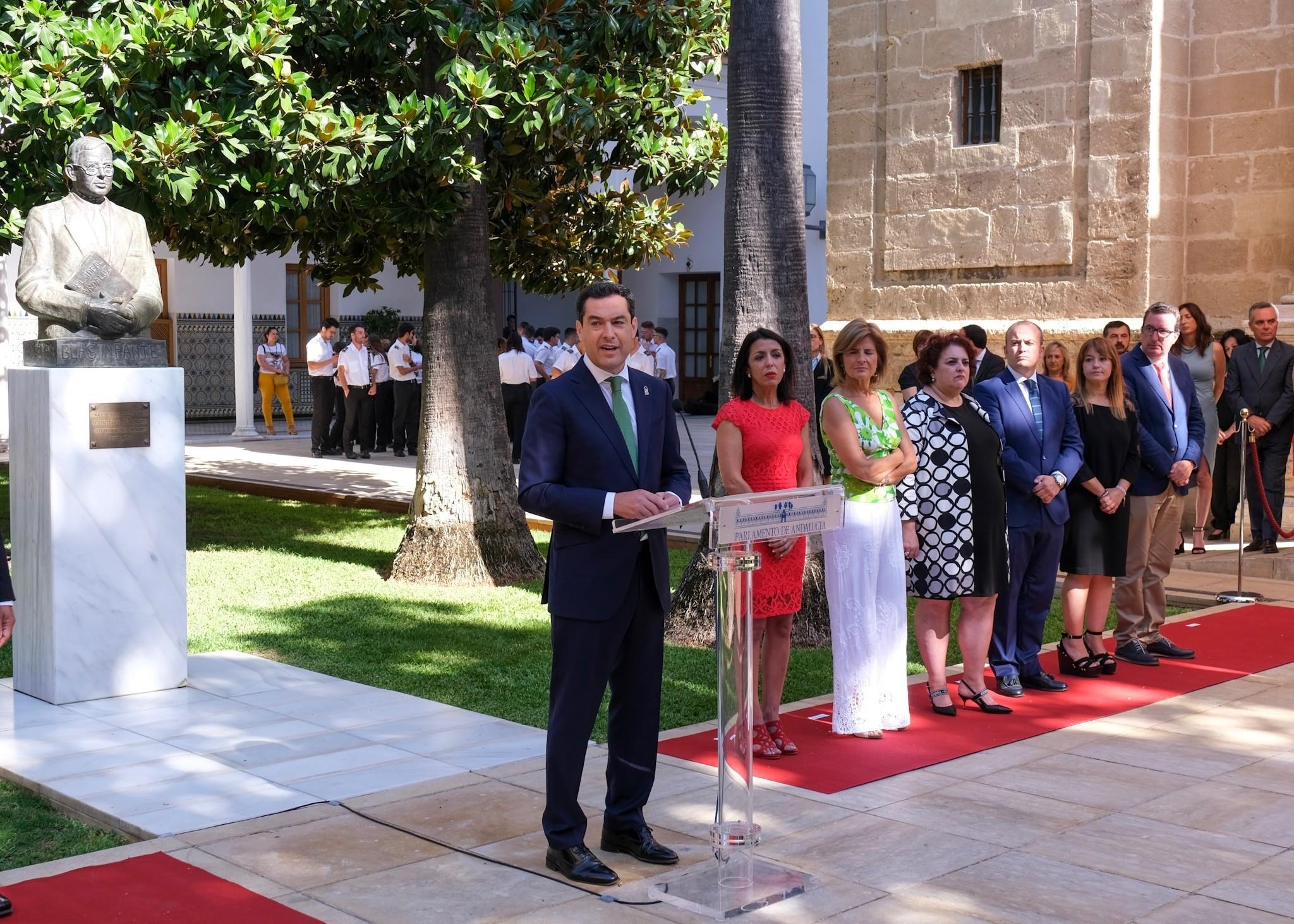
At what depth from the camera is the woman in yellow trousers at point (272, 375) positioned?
2411 centimetres

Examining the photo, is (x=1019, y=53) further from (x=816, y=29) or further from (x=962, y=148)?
(x=816, y=29)

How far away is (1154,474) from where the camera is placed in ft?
26.9

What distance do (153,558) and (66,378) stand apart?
3.27 feet

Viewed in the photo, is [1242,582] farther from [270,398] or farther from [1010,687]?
[270,398]

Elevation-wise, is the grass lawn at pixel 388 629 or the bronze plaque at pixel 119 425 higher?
the bronze plaque at pixel 119 425

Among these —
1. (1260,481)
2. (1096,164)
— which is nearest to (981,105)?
(1096,164)

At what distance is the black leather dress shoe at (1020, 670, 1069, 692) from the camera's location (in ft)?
24.8

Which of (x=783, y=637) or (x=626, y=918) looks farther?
(x=783, y=637)

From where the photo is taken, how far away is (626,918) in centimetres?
442

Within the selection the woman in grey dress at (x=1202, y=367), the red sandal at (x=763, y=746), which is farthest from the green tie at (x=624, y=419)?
the woman in grey dress at (x=1202, y=367)

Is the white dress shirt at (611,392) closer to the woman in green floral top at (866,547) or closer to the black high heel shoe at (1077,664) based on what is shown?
the woman in green floral top at (866,547)

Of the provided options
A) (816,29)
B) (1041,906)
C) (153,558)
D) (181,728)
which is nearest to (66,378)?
(153,558)

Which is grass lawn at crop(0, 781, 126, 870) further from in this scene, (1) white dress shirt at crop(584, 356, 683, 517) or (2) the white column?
(2) the white column

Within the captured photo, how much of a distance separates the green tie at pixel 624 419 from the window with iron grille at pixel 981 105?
29.9ft
